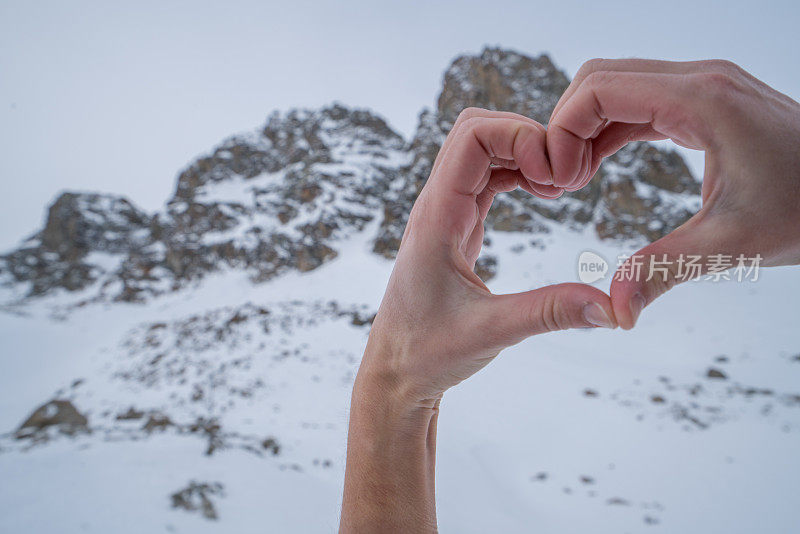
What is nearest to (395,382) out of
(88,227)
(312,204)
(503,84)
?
(312,204)

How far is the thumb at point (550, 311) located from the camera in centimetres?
129

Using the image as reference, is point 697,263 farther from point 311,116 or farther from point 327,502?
point 311,116

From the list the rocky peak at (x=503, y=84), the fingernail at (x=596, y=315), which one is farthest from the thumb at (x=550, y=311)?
the rocky peak at (x=503, y=84)

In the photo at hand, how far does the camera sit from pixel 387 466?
1567 mm

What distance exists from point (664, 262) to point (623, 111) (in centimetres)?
74

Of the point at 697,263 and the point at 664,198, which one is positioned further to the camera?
the point at 664,198

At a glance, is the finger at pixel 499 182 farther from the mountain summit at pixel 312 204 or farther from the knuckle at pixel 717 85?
the mountain summit at pixel 312 204

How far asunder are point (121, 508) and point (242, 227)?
32.8 meters

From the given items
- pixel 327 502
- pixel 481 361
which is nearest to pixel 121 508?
pixel 327 502

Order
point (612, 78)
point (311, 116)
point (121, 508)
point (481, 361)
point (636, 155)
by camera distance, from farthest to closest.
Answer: point (311, 116) < point (636, 155) < point (121, 508) < point (481, 361) < point (612, 78)

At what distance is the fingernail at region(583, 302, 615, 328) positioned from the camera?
127cm

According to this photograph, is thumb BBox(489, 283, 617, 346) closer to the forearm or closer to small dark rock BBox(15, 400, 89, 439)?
the forearm

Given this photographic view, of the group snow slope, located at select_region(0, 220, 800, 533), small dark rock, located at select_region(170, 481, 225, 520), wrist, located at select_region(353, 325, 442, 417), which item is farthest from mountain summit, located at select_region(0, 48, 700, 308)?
wrist, located at select_region(353, 325, 442, 417)

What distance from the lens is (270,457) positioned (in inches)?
256
